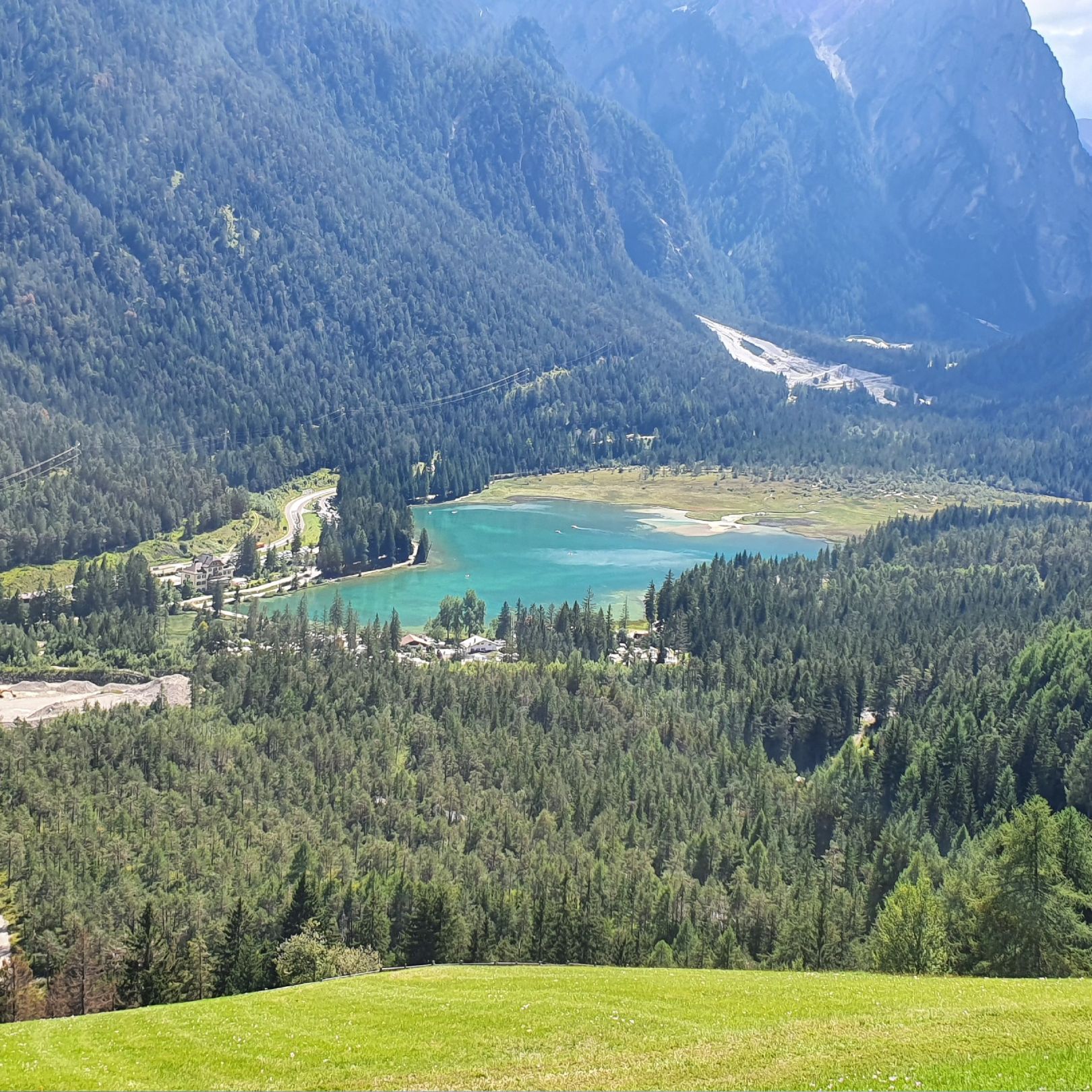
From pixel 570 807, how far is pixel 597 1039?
60.5 m

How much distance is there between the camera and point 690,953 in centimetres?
6988

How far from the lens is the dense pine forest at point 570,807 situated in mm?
67562

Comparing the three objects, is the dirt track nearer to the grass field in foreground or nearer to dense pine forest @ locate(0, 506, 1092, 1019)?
dense pine forest @ locate(0, 506, 1092, 1019)

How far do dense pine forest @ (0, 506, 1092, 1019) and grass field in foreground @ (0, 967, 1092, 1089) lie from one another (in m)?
18.8

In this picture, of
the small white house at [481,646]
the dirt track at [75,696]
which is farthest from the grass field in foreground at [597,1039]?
the small white house at [481,646]

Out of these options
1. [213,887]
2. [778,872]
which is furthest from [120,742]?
[778,872]

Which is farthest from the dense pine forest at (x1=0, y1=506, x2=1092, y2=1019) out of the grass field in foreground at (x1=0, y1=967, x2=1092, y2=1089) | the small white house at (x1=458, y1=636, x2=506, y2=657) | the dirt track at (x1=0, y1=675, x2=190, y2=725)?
the grass field in foreground at (x1=0, y1=967, x2=1092, y2=1089)

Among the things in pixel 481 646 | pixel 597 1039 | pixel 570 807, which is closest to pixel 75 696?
pixel 481 646

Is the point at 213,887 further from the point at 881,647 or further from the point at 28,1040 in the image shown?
the point at 881,647

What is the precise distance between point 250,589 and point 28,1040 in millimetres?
150708

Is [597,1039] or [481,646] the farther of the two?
[481,646]

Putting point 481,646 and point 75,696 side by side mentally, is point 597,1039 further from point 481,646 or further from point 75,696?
point 481,646

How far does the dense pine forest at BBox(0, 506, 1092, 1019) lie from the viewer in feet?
222

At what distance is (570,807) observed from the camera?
9838 centimetres
